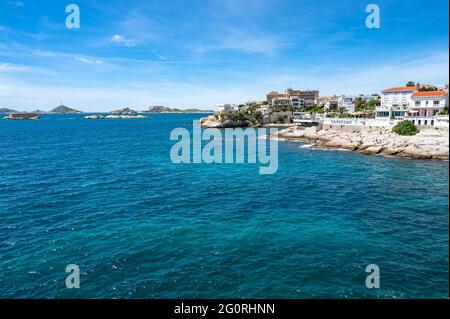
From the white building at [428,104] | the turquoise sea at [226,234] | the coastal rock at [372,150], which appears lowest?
the turquoise sea at [226,234]

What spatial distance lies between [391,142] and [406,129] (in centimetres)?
1094

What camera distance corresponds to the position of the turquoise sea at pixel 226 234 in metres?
19.1

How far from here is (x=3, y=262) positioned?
72.5 feet

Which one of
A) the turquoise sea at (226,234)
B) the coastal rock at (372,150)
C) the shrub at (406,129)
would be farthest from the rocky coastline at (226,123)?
the turquoise sea at (226,234)

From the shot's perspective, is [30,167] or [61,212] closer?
[61,212]

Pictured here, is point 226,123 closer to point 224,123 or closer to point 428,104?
point 224,123

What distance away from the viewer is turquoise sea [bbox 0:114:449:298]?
754 inches

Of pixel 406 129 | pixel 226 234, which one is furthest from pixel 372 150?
pixel 226 234

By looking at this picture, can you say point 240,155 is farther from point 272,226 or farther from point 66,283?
point 66,283

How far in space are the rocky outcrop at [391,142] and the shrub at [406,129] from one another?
59.2 inches

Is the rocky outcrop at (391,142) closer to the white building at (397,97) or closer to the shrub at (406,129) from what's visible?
the shrub at (406,129)

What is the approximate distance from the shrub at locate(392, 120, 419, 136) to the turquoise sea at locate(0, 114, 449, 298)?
90.7 ft
